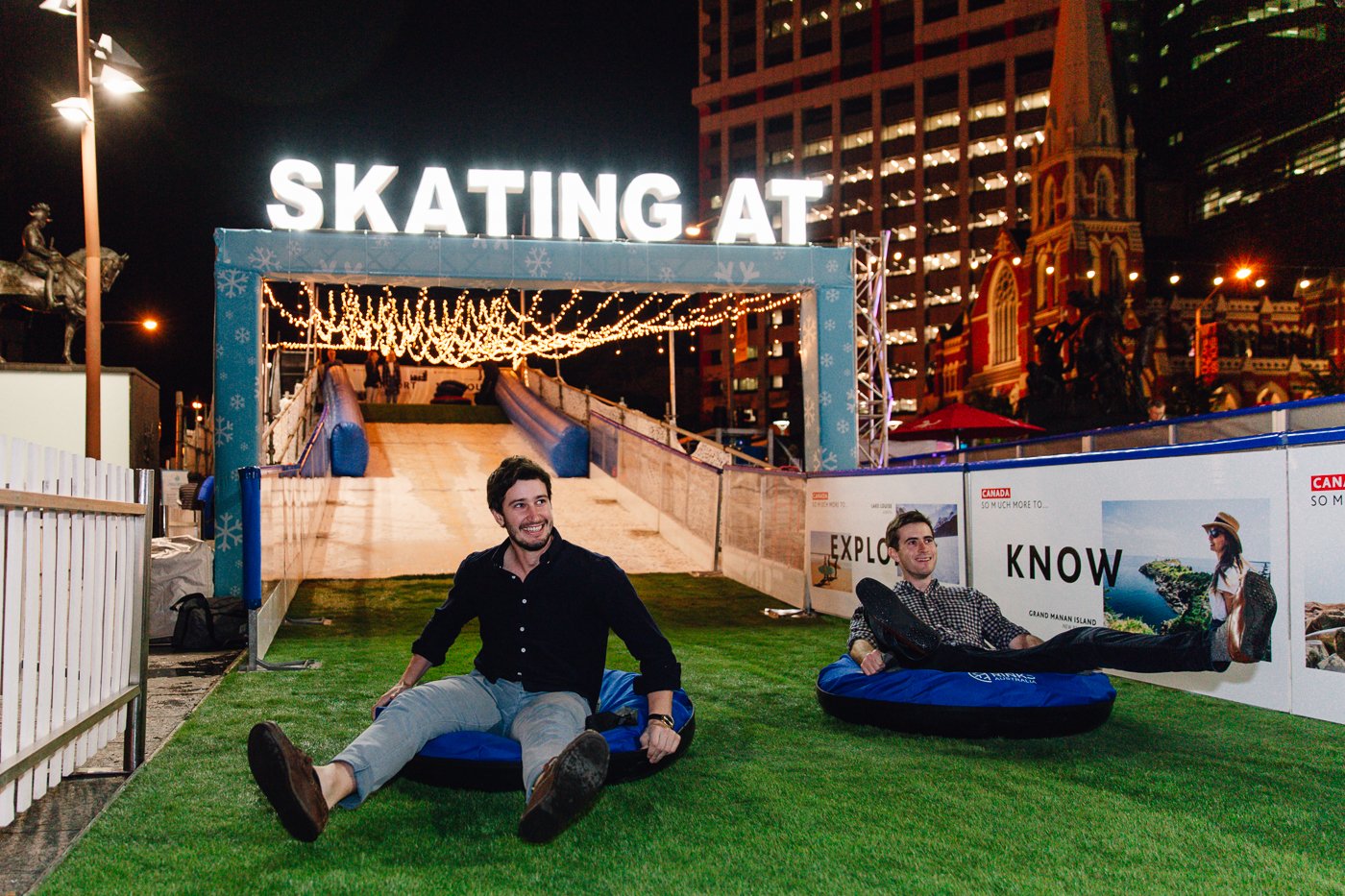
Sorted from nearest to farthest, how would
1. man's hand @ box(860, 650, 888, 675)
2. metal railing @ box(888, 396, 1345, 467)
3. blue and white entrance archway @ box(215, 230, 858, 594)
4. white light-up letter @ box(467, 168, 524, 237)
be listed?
1. man's hand @ box(860, 650, 888, 675)
2. metal railing @ box(888, 396, 1345, 467)
3. blue and white entrance archway @ box(215, 230, 858, 594)
4. white light-up letter @ box(467, 168, 524, 237)

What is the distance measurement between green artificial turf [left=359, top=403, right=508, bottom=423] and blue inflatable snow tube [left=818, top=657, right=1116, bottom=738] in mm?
23898

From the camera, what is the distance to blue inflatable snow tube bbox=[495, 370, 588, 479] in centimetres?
2142

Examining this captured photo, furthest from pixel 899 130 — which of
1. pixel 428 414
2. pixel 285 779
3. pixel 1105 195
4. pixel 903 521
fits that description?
pixel 285 779

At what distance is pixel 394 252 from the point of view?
39.0 feet

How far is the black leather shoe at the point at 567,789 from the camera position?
129 inches

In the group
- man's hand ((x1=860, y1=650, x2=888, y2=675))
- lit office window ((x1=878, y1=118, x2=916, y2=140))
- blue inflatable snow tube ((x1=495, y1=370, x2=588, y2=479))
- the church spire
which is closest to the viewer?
man's hand ((x1=860, y1=650, x2=888, y2=675))

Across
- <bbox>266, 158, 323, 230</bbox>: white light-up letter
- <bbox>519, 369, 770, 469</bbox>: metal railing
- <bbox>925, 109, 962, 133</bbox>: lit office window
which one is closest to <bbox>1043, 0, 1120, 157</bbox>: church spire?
<bbox>925, 109, 962, 133</bbox>: lit office window

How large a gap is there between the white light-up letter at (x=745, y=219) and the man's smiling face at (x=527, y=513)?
A: 30.4 ft

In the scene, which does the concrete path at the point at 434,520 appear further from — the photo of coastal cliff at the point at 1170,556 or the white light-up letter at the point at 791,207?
the photo of coastal cliff at the point at 1170,556

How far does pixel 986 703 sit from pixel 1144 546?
2214 millimetres

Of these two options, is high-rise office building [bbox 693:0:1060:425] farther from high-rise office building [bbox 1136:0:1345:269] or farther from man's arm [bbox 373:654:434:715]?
man's arm [bbox 373:654:434:715]

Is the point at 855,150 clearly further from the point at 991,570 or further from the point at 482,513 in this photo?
the point at 991,570

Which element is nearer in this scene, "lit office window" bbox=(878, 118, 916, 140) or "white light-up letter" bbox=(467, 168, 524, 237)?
"white light-up letter" bbox=(467, 168, 524, 237)

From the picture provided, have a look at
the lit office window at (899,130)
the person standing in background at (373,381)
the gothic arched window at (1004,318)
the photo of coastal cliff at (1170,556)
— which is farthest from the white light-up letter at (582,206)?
the lit office window at (899,130)
